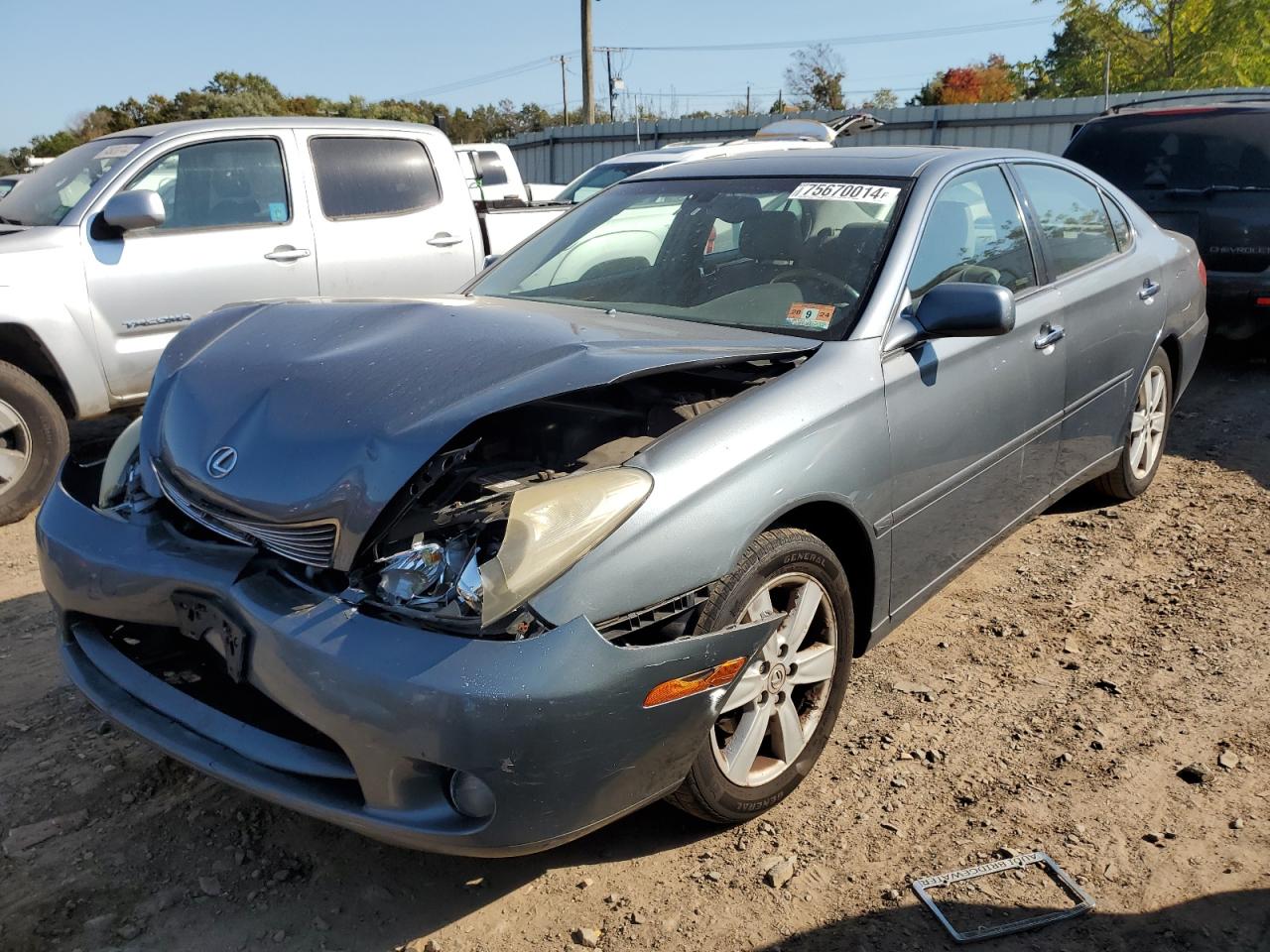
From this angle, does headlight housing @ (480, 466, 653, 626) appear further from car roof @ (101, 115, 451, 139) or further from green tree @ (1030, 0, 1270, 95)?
green tree @ (1030, 0, 1270, 95)

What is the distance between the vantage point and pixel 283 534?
2.45m

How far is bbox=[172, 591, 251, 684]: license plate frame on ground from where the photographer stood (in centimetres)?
235

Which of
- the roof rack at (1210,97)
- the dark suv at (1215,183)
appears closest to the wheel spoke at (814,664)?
the dark suv at (1215,183)

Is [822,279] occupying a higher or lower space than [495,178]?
lower

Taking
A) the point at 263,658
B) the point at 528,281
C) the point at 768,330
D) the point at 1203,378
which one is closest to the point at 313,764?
the point at 263,658

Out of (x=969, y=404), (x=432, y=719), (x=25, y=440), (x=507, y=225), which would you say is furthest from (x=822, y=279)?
(x=507, y=225)

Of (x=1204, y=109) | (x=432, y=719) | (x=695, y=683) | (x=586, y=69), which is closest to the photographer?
(x=432, y=719)

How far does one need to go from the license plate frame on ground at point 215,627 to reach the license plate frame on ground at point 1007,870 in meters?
1.66

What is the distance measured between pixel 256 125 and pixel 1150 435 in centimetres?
511

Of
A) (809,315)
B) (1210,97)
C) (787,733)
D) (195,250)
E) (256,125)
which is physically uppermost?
(1210,97)

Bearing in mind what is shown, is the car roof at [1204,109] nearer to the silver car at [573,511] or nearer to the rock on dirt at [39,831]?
the silver car at [573,511]

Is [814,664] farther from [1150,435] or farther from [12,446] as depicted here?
[12,446]

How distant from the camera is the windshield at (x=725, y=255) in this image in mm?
3303

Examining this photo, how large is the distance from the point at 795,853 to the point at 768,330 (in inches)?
58.3
